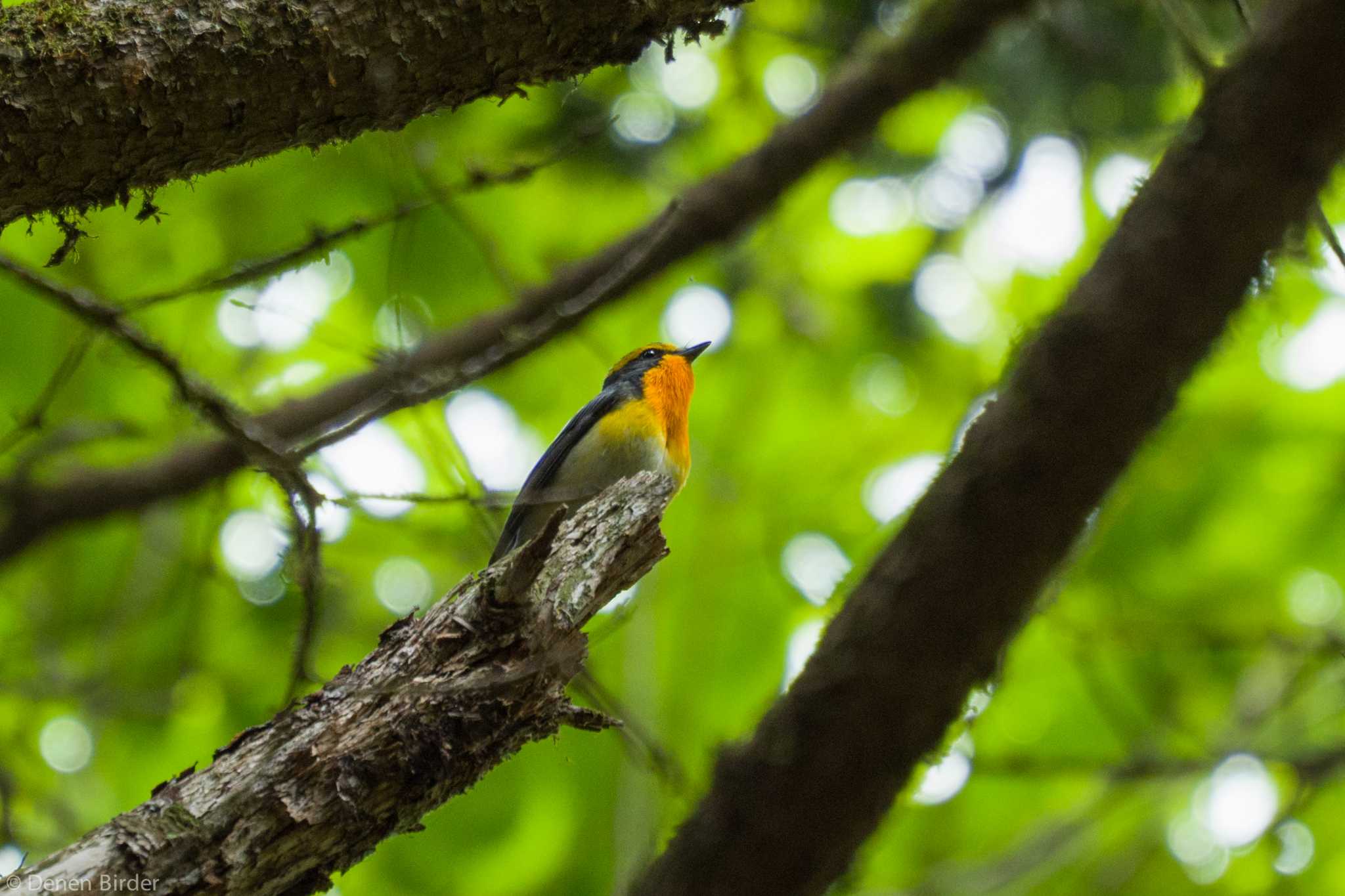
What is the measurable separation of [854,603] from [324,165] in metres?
4.88

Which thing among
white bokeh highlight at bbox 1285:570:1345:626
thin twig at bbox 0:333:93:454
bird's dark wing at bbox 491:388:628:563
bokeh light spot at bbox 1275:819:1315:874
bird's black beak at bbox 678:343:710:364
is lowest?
bokeh light spot at bbox 1275:819:1315:874

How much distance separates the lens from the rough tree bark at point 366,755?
6.82 ft

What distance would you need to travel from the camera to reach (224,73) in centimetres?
219

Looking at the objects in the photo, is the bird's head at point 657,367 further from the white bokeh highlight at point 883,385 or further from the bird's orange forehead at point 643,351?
the white bokeh highlight at point 883,385

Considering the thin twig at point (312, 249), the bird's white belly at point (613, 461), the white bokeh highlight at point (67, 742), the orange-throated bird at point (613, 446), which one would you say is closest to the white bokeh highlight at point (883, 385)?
the orange-throated bird at point (613, 446)

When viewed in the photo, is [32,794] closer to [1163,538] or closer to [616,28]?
[616,28]

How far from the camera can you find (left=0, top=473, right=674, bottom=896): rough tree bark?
208 centimetres

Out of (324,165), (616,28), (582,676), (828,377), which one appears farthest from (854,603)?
(828,377)

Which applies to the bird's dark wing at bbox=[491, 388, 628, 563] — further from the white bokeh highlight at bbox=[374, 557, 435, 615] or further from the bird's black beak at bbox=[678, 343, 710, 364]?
the white bokeh highlight at bbox=[374, 557, 435, 615]

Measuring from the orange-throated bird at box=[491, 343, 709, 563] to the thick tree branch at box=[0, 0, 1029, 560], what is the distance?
1.81ft

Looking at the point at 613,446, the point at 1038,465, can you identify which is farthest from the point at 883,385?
the point at 1038,465

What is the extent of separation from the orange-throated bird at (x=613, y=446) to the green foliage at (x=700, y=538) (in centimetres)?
62

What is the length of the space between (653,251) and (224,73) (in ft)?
9.85

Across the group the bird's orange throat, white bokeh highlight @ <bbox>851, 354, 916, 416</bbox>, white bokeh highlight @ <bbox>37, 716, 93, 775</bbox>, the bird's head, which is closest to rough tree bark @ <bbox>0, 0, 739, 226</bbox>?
the bird's orange throat
